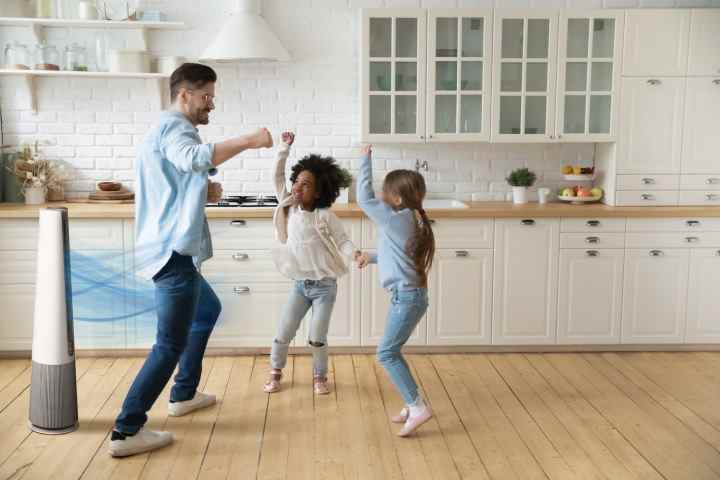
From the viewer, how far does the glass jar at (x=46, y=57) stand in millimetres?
4758

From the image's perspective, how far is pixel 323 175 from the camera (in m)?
3.79

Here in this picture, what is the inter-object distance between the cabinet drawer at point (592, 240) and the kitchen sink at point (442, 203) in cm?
64

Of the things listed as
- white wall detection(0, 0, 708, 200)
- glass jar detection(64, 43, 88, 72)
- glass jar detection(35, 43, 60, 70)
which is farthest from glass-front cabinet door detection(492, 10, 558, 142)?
glass jar detection(35, 43, 60, 70)

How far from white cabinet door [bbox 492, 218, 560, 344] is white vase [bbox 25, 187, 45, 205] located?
8.96 feet

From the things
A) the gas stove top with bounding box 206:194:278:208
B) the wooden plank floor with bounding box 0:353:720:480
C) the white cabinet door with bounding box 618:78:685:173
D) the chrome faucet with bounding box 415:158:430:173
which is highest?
the white cabinet door with bounding box 618:78:685:173

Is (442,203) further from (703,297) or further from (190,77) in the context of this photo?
(190,77)

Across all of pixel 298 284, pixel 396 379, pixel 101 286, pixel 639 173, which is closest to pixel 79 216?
pixel 101 286

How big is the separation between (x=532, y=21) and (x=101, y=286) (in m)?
2.94

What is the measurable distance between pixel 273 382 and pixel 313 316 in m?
0.41

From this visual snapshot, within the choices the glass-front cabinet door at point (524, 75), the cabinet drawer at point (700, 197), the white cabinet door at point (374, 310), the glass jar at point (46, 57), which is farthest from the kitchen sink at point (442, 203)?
the glass jar at point (46, 57)

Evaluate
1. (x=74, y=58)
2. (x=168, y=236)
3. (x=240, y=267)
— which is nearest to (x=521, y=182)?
(x=240, y=267)

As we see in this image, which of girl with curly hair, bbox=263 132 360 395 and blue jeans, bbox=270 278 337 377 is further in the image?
blue jeans, bbox=270 278 337 377

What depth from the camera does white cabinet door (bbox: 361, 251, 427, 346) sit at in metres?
4.64

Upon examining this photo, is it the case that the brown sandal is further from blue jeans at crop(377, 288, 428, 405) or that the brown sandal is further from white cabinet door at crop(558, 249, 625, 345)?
white cabinet door at crop(558, 249, 625, 345)
